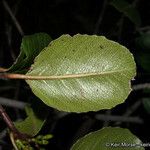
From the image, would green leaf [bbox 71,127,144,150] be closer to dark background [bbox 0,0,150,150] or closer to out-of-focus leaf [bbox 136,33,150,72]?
out-of-focus leaf [bbox 136,33,150,72]

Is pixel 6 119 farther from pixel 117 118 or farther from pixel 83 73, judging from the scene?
pixel 117 118

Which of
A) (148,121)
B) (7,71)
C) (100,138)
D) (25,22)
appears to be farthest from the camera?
(25,22)

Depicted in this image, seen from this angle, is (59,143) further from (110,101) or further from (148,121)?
(110,101)

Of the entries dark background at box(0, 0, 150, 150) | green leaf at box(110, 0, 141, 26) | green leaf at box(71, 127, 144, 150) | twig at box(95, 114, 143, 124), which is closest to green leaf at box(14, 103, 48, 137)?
green leaf at box(71, 127, 144, 150)

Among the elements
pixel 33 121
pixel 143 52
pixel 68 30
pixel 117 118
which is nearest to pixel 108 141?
pixel 33 121

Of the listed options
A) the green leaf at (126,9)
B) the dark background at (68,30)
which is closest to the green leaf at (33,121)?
the green leaf at (126,9)

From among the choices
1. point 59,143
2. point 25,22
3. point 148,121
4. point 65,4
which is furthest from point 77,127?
point 65,4

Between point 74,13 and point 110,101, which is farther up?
point 110,101

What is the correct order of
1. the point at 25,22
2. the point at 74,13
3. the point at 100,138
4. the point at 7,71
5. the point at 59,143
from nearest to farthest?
1. the point at 7,71
2. the point at 100,138
3. the point at 59,143
4. the point at 25,22
5. the point at 74,13

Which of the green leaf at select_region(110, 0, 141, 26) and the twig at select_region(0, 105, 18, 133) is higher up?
the twig at select_region(0, 105, 18, 133)
